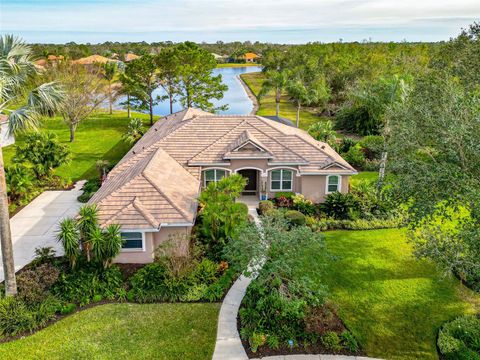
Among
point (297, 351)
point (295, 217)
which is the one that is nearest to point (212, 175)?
point (295, 217)

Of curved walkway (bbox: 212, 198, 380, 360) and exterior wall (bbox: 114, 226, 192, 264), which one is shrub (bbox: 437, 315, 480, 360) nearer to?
curved walkway (bbox: 212, 198, 380, 360)

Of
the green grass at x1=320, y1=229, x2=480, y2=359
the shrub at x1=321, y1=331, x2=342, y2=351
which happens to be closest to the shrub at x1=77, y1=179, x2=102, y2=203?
the green grass at x1=320, y1=229, x2=480, y2=359

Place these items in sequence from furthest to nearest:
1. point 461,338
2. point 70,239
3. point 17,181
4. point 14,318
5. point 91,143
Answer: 1. point 91,143
2. point 17,181
3. point 70,239
4. point 14,318
5. point 461,338

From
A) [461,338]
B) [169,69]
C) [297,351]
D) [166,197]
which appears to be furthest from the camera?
[169,69]

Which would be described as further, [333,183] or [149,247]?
[333,183]

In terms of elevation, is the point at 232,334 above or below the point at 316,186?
below

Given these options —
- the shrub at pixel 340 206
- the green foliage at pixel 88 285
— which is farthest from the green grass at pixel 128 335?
the shrub at pixel 340 206

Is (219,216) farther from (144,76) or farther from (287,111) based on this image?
(287,111)
